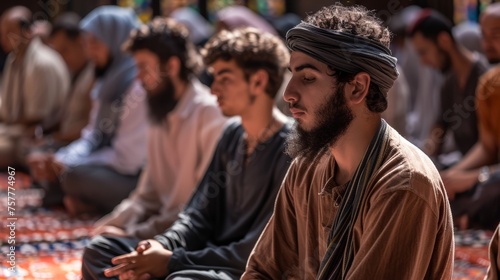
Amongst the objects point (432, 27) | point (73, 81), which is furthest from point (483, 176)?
point (73, 81)

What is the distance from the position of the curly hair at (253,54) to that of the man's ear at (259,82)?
0.02 meters

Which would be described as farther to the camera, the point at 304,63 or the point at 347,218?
the point at 304,63

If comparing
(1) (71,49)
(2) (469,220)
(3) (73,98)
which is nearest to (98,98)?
(3) (73,98)

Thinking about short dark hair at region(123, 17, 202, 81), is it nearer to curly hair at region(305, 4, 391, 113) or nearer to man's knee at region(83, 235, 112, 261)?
man's knee at region(83, 235, 112, 261)

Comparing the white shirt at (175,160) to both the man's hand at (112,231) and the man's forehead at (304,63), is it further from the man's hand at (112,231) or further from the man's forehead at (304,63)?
the man's forehead at (304,63)

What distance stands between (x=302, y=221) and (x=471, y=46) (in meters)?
5.57

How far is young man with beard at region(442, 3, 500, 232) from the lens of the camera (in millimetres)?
5488

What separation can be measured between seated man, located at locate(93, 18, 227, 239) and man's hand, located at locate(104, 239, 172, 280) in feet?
3.20

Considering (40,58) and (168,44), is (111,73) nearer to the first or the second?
(40,58)

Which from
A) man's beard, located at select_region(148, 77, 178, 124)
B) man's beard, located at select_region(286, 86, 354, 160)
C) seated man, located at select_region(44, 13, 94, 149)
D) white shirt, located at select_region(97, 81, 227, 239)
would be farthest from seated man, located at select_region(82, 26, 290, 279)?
seated man, located at select_region(44, 13, 94, 149)

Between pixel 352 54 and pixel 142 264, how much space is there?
1240 mm

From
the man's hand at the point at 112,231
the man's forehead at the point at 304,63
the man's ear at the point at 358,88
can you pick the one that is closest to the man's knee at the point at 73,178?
the man's hand at the point at 112,231

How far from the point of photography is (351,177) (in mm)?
2516

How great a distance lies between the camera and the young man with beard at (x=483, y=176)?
549cm
